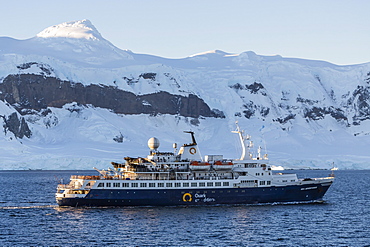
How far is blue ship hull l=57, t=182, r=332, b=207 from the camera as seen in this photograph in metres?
84.4

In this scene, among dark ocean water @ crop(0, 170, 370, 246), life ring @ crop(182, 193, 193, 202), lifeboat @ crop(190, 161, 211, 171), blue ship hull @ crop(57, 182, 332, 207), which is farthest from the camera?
lifeboat @ crop(190, 161, 211, 171)

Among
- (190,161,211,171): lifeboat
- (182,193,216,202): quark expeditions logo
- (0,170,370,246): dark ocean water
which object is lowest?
(0,170,370,246): dark ocean water

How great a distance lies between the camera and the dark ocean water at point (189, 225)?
6375cm

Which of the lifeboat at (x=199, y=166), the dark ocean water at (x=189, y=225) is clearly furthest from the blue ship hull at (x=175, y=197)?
the lifeboat at (x=199, y=166)

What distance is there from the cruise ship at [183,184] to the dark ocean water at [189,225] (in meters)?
1.29

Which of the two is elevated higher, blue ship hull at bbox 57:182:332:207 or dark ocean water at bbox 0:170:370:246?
blue ship hull at bbox 57:182:332:207

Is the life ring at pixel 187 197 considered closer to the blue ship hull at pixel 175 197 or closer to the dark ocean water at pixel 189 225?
the blue ship hull at pixel 175 197

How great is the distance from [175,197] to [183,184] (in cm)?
181

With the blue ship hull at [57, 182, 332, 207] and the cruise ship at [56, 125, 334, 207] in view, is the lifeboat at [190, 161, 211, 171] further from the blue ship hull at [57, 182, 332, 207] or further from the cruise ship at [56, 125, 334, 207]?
the blue ship hull at [57, 182, 332, 207]

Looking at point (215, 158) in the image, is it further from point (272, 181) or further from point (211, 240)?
point (211, 240)

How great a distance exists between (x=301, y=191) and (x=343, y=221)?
1371 cm

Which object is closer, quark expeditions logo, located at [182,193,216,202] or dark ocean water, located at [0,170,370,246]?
dark ocean water, located at [0,170,370,246]

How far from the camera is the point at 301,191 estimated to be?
90.2 metres

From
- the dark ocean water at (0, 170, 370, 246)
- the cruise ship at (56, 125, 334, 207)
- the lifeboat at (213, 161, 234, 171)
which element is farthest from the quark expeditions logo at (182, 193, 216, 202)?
the lifeboat at (213, 161, 234, 171)
